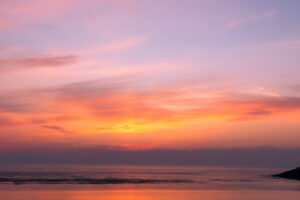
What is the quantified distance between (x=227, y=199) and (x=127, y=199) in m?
9.18

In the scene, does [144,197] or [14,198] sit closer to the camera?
[14,198]

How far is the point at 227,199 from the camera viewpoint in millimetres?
31734

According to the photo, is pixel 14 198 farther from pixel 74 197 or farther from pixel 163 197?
pixel 163 197

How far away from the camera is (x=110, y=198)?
32375mm

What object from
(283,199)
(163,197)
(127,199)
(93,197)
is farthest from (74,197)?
(283,199)

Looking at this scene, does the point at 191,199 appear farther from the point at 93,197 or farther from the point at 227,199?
the point at 93,197

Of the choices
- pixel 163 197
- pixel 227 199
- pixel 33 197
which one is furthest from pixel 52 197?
pixel 227 199

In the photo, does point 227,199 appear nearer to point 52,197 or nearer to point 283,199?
point 283,199

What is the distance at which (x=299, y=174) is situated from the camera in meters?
68.6

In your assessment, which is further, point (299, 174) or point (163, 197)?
point (299, 174)

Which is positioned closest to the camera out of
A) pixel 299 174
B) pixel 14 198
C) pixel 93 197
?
pixel 14 198

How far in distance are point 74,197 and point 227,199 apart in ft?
46.4

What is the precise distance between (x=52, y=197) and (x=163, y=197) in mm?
10317

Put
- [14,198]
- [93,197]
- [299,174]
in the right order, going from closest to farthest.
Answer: [14,198] < [93,197] < [299,174]
